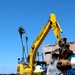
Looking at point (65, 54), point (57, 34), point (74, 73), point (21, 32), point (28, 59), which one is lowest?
point (74, 73)

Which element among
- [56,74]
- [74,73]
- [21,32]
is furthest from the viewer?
[21,32]

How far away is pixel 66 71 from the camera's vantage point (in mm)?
3381

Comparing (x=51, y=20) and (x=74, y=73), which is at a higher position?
(x=51, y=20)

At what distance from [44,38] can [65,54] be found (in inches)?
837

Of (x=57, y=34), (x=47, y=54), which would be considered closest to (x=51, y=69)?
(x=57, y=34)

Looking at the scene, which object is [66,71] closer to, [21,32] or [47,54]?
[47,54]

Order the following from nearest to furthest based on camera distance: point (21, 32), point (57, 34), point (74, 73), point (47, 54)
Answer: point (74, 73) → point (57, 34) → point (47, 54) → point (21, 32)

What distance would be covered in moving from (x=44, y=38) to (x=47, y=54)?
12556 mm

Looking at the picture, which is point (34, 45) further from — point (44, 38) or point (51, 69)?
point (51, 69)

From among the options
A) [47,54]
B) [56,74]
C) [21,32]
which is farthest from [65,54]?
[21,32]

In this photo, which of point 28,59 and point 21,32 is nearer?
point 28,59

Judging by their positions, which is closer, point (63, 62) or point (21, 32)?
point (63, 62)

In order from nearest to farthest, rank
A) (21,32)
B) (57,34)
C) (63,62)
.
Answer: (63,62), (57,34), (21,32)

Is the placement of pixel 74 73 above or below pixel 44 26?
below
